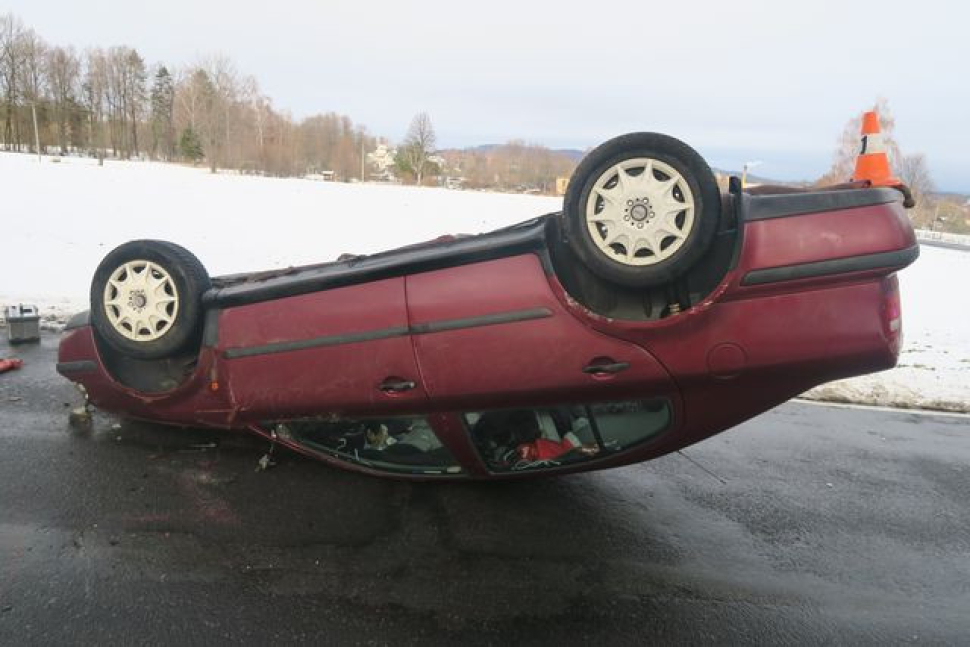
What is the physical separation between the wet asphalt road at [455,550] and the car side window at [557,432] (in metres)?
0.36

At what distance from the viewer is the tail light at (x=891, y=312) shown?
2.59 meters

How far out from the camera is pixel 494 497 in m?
3.56

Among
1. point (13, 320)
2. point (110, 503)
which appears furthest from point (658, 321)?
point (13, 320)

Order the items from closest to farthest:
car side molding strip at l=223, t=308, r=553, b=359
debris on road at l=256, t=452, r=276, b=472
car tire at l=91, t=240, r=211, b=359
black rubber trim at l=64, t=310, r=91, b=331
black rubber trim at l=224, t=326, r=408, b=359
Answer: car side molding strip at l=223, t=308, r=553, b=359 < black rubber trim at l=224, t=326, r=408, b=359 < car tire at l=91, t=240, r=211, b=359 < debris on road at l=256, t=452, r=276, b=472 < black rubber trim at l=64, t=310, r=91, b=331

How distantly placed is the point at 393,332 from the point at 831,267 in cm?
188

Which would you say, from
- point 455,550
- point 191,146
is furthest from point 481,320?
point 191,146

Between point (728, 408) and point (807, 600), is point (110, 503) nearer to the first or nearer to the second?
point (728, 408)

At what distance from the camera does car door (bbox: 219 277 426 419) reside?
119 inches

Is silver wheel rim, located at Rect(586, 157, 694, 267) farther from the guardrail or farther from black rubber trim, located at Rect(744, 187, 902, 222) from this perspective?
the guardrail

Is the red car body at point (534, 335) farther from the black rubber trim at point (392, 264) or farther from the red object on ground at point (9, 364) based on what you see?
the red object on ground at point (9, 364)

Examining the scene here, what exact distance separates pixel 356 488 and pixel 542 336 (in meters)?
1.53

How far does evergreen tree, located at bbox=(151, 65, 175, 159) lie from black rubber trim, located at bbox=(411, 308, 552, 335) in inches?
3311

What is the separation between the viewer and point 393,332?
9.86 ft

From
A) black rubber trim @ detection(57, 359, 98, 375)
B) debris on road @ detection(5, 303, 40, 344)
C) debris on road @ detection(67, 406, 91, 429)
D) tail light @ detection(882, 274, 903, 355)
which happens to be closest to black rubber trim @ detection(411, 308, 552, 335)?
tail light @ detection(882, 274, 903, 355)
